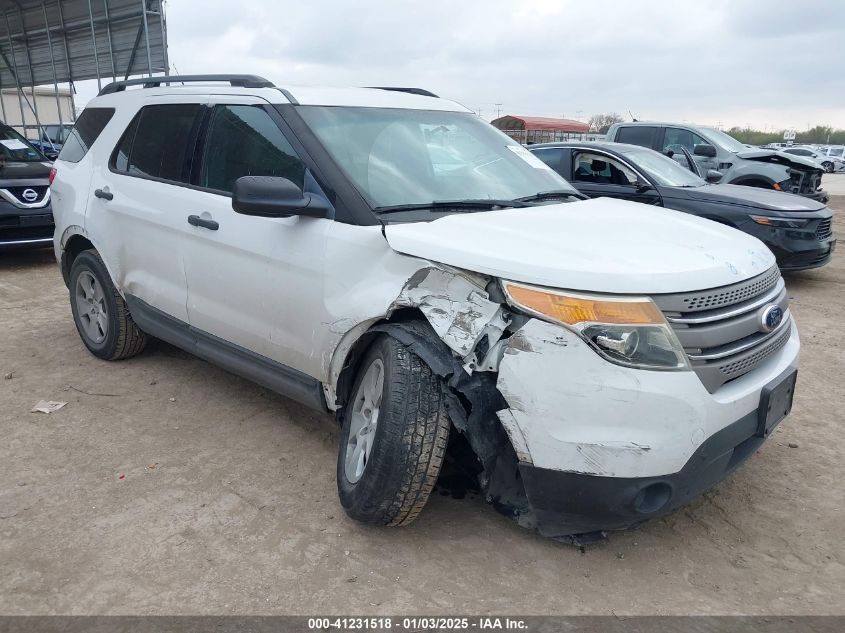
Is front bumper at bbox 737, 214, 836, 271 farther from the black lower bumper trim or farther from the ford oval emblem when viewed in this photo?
the black lower bumper trim

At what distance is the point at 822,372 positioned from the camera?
16.0 ft

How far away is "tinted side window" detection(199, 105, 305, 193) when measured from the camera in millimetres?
3283

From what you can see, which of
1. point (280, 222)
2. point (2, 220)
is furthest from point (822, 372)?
point (2, 220)

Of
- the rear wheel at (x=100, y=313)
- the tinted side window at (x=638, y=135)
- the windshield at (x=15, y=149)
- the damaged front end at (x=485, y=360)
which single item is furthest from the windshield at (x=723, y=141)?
the windshield at (x=15, y=149)

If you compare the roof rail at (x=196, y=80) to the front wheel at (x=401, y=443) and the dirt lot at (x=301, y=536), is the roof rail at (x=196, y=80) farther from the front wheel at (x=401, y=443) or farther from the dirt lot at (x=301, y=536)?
the dirt lot at (x=301, y=536)

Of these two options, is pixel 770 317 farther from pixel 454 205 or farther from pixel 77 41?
pixel 77 41

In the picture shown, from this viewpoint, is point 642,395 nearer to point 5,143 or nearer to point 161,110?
point 161,110

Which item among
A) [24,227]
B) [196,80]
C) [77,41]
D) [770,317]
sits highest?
[77,41]

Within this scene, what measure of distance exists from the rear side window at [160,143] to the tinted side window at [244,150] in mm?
201

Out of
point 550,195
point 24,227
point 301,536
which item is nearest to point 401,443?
point 301,536

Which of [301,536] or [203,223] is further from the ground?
[203,223]

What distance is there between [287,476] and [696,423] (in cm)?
191

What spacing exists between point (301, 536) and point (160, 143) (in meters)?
2.51

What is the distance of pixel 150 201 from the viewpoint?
13.1 feet
